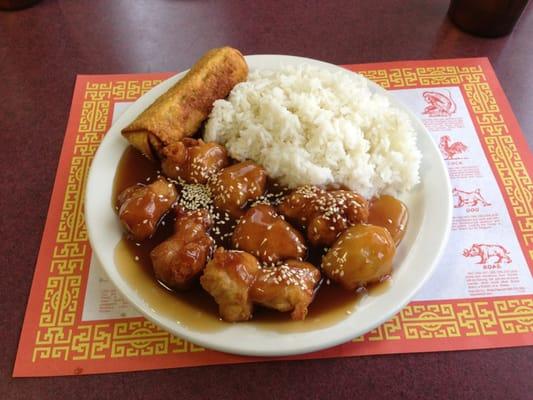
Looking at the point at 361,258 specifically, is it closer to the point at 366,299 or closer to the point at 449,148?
the point at 366,299

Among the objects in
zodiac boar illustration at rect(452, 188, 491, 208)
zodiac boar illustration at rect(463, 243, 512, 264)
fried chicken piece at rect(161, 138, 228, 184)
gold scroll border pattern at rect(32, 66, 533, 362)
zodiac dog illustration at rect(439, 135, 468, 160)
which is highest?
zodiac dog illustration at rect(439, 135, 468, 160)

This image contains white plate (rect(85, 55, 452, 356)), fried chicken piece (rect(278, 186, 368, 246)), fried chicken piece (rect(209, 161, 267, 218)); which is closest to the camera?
white plate (rect(85, 55, 452, 356))

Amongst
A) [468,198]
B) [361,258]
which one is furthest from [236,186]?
[468,198]

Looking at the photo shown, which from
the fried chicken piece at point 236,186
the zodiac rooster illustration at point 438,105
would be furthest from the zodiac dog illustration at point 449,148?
the fried chicken piece at point 236,186

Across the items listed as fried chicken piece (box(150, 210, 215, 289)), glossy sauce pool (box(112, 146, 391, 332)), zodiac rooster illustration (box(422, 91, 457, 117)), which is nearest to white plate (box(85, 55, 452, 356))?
glossy sauce pool (box(112, 146, 391, 332))

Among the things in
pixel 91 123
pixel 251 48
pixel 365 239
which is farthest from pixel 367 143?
pixel 91 123

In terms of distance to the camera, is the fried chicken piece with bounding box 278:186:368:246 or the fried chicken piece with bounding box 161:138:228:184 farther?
the fried chicken piece with bounding box 161:138:228:184

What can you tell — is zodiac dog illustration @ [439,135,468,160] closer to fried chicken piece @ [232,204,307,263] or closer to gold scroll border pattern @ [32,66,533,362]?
gold scroll border pattern @ [32,66,533,362]
